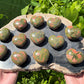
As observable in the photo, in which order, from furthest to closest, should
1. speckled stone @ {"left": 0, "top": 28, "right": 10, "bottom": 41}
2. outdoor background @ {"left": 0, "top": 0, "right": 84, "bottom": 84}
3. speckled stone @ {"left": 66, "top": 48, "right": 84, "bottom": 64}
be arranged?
outdoor background @ {"left": 0, "top": 0, "right": 84, "bottom": 84}, speckled stone @ {"left": 0, "top": 28, "right": 10, "bottom": 41}, speckled stone @ {"left": 66, "top": 48, "right": 84, "bottom": 64}

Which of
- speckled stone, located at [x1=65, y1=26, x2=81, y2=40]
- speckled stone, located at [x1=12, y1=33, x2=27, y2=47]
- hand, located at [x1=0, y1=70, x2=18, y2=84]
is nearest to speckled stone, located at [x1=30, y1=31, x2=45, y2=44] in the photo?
speckled stone, located at [x1=12, y1=33, x2=27, y2=47]

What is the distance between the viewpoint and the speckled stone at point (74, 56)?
128cm

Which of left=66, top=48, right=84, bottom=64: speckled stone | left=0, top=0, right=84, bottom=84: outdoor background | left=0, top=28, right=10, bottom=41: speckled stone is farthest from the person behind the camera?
left=0, top=0, right=84, bottom=84: outdoor background

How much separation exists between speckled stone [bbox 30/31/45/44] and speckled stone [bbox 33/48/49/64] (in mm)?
102

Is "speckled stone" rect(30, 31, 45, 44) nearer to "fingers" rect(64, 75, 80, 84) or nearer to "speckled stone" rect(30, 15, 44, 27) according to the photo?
"speckled stone" rect(30, 15, 44, 27)

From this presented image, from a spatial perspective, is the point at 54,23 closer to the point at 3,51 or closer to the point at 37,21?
the point at 37,21

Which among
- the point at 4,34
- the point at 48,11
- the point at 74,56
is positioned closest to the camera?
the point at 74,56

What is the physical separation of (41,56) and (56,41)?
0.20 metres

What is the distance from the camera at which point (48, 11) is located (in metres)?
1.79

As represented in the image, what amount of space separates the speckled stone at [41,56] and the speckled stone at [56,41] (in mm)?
93

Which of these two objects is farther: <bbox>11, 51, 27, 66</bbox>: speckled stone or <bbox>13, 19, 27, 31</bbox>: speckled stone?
<bbox>13, 19, 27, 31</bbox>: speckled stone

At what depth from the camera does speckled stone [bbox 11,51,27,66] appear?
51.3 inches

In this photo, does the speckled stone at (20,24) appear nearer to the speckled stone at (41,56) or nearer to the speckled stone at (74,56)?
the speckled stone at (41,56)

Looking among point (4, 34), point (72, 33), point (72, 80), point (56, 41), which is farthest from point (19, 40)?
point (72, 80)
